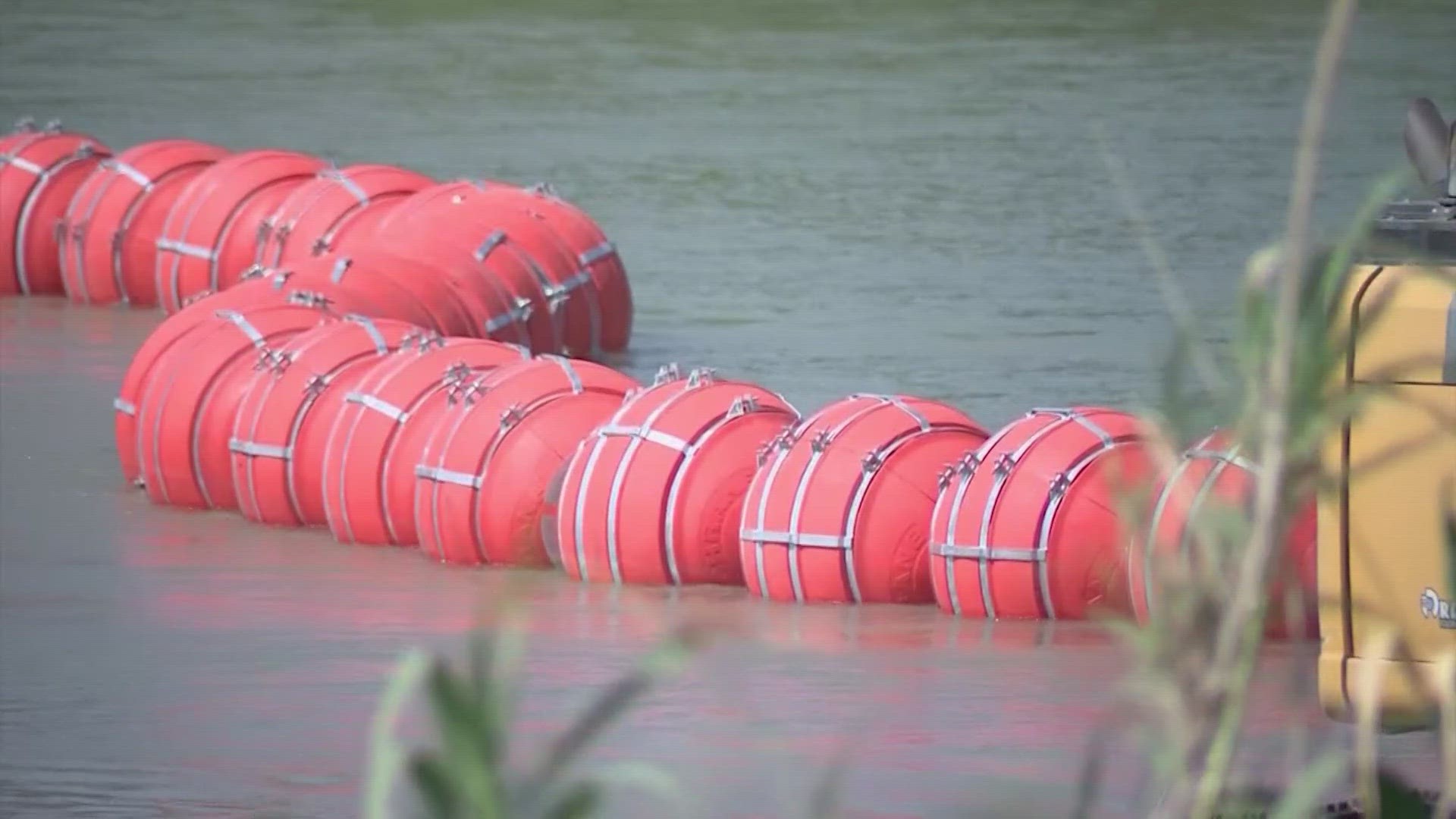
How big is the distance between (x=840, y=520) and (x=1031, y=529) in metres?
0.70

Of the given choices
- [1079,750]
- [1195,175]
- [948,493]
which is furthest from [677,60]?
[1079,750]

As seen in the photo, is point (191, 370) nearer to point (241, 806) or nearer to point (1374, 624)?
point (241, 806)

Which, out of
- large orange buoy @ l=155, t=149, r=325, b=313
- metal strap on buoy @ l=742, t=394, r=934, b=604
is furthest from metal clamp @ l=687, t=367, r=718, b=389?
large orange buoy @ l=155, t=149, r=325, b=313

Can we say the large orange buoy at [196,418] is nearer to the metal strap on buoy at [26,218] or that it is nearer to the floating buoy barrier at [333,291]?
the floating buoy barrier at [333,291]

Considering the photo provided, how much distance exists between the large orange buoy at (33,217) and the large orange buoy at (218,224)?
1.07 metres

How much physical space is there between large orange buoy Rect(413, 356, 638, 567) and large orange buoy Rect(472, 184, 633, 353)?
3.95m

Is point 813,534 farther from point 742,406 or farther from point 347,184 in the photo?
point 347,184

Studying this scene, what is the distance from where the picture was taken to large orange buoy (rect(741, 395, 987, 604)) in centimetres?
910

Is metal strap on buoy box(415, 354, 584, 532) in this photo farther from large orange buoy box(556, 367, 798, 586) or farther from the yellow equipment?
the yellow equipment

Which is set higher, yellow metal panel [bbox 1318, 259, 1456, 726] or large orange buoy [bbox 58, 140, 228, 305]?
yellow metal panel [bbox 1318, 259, 1456, 726]

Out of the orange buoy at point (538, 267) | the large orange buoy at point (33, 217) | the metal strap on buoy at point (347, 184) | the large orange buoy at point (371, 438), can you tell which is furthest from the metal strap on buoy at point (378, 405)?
the large orange buoy at point (33, 217)

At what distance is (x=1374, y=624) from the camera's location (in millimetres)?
5285

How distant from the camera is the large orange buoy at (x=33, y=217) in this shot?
53.3 ft

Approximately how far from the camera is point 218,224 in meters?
15.2
